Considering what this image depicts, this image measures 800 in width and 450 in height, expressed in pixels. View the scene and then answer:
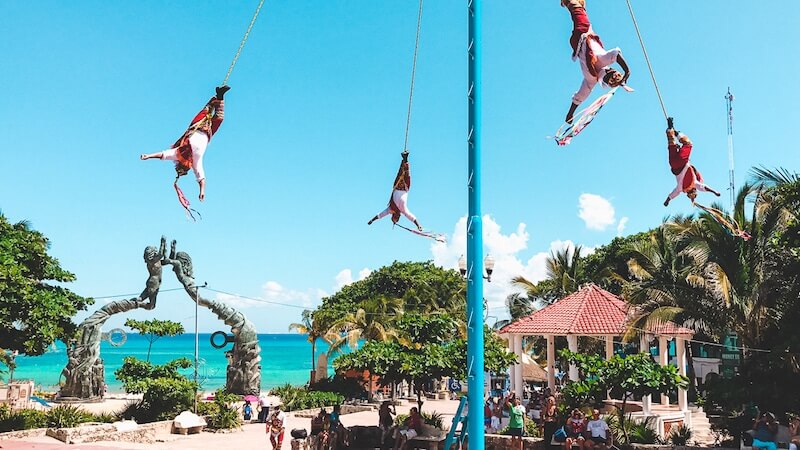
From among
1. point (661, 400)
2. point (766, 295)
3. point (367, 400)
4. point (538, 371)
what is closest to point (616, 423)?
point (766, 295)

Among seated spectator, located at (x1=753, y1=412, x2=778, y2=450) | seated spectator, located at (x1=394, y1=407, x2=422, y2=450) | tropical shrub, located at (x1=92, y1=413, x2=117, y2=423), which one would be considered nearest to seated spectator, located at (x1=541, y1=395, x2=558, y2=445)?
seated spectator, located at (x1=394, y1=407, x2=422, y2=450)

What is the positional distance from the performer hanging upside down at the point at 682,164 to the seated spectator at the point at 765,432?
7089 mm

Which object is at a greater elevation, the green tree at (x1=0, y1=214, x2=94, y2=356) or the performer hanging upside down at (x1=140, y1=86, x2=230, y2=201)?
the performer hanging upside down at (x1=140, y1=86, x2=230, y2=201)

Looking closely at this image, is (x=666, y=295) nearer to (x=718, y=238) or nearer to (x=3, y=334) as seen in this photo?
(x=718, y=238)

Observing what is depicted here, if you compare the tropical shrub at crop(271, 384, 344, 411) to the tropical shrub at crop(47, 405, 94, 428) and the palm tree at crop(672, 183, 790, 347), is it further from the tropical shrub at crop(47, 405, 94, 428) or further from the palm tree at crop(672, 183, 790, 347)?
the palm tree at crop(672, 183, 790, 347)

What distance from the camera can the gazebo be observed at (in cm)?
2125

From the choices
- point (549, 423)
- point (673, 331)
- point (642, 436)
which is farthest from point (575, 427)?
point (673, 331)

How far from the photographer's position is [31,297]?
614 inches

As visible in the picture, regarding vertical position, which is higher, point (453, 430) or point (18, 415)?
point (453, 430)

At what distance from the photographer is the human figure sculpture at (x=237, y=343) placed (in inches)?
1179

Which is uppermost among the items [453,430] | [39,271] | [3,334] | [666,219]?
[666,219]

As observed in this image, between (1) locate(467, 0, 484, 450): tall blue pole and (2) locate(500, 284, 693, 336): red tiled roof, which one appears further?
(2) locate(500, 284, 693, 336): red tiled roof

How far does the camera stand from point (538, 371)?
96.8 feet

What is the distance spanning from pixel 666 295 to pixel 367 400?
14926 millimetres
